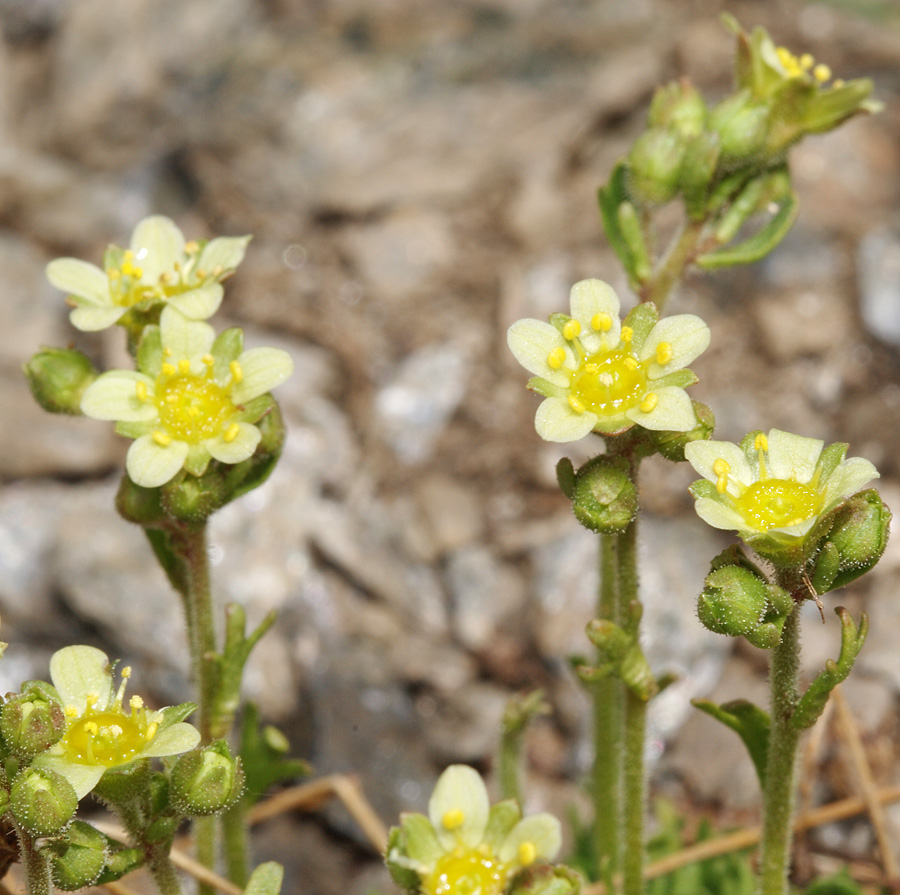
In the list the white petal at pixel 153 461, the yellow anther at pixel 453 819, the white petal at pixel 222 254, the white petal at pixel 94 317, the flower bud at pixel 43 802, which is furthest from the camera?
the white petal at pixel 222 254

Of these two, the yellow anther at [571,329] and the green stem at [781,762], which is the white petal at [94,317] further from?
the green stem at [781,762]

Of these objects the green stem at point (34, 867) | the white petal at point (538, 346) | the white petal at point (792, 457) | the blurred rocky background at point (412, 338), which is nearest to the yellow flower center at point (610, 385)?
the white petal at point (538, 346)

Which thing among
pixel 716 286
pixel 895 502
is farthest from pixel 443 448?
pixel 895 502

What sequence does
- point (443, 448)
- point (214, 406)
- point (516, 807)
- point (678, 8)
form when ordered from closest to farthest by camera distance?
point (516, 807)
point (214, 406)
point (443, 448)
point (678, 8)

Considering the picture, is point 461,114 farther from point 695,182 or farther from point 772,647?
point 772,647

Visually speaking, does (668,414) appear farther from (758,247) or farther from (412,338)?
(412,338)

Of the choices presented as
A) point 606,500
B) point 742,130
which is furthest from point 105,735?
point 742,130

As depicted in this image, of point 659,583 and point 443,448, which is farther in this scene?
point 443,448
